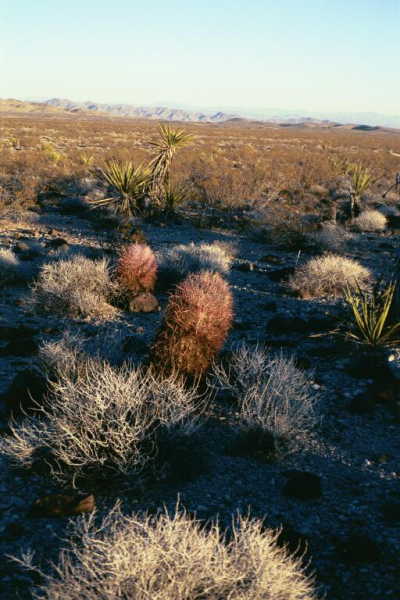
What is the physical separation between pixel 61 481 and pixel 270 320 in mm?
4187

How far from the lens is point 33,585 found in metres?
2.75

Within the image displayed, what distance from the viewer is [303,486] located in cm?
366

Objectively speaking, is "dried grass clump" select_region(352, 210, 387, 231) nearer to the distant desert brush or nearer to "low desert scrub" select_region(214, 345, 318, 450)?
"low desert scrub" select_region(214, 345, 318, 450)

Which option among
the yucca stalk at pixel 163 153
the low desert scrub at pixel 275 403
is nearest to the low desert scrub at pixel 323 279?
the low desert scrub at pixel 275 403

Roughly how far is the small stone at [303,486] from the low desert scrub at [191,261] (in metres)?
5.14

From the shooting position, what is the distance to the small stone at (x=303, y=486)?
361cm

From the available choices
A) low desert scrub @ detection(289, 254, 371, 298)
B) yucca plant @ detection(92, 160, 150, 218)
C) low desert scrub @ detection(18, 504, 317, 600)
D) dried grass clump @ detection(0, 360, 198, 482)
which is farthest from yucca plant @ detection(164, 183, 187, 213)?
low desert scrub @ detection(18, 504, 317, 600)

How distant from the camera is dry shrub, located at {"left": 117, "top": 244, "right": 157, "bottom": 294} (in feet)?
25.6

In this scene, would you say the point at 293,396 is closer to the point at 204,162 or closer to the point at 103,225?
the point at 103,225

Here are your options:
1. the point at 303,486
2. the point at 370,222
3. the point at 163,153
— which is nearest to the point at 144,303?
the point at 303,486

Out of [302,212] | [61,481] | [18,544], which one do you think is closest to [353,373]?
[61,481]

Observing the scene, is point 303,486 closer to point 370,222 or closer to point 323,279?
point 323,279

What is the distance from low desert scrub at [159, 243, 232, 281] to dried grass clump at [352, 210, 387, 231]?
18.5 ft

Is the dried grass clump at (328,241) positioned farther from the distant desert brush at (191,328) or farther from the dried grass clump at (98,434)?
the dried grass clump at (98,434)
